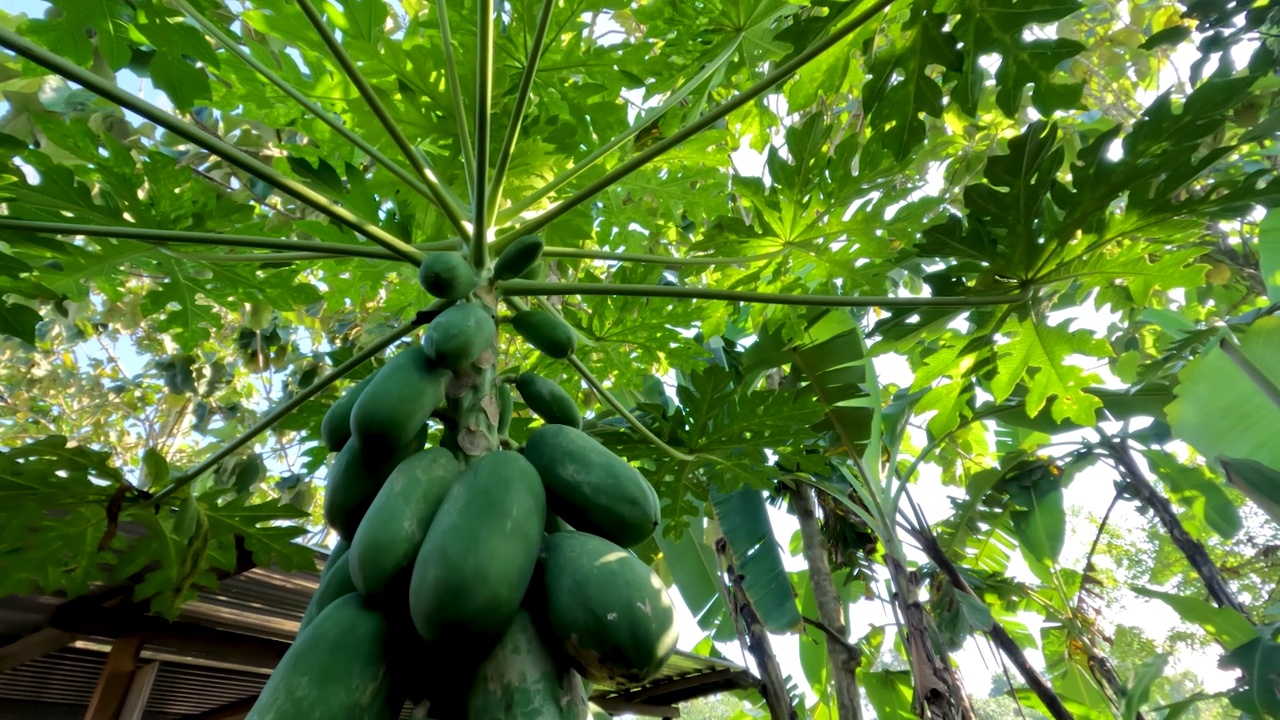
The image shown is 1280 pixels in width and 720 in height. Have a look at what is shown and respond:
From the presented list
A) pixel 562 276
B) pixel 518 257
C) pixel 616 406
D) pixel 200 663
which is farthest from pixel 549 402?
pixel 200 663

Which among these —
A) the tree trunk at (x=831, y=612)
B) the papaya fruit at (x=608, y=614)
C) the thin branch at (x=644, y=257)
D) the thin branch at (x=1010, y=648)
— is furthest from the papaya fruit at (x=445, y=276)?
the thin branch at (x=1010, y=648)

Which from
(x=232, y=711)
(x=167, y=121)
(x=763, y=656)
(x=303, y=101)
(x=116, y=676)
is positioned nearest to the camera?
(x=167, y=121)

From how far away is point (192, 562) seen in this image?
4.99 ft

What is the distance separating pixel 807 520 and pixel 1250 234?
410 cm

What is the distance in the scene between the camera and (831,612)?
8.55 ft

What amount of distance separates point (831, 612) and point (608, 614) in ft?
6.84

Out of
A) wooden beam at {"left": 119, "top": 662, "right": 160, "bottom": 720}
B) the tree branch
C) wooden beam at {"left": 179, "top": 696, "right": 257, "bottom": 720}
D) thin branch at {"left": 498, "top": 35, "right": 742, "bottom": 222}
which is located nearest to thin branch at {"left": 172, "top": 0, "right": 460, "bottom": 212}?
thin branch at {"left": 498, "top": 35, "right": 742, "bottom": 222}

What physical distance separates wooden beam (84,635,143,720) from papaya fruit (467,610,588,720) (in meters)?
2.46

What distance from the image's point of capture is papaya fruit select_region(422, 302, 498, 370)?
3.26 ft

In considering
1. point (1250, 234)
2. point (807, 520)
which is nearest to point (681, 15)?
point (807, 520)

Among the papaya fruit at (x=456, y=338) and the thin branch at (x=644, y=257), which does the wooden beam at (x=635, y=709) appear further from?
the papaya fruit at (x=456, y=338)

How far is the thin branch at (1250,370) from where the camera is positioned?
3.00m

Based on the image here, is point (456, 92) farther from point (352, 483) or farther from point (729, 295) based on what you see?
point (352, 483)

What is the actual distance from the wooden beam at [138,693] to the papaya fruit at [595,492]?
258cm
